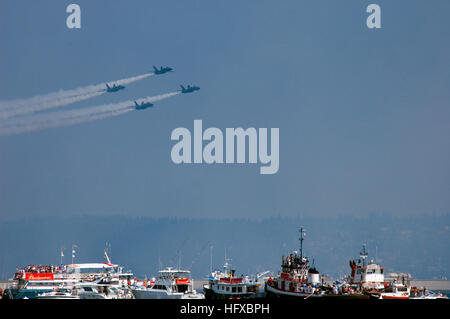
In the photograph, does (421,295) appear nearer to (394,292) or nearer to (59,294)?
(394,292)

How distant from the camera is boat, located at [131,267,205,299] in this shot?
424 feet

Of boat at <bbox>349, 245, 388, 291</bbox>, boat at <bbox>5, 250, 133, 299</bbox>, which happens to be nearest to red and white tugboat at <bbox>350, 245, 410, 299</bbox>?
boat at <bbox>349, 245, 388, 291</bbox>

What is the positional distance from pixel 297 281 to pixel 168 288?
1751 centimetres

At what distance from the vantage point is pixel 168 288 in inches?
5153

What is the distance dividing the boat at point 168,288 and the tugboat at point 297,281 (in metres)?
12.3

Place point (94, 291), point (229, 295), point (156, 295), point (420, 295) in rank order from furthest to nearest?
point (229, 295), point (420, 295), point (156, 295), point (94, 291)

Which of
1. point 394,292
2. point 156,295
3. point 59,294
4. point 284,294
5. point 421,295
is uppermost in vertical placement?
point 394,292

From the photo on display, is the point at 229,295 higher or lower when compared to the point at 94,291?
lower

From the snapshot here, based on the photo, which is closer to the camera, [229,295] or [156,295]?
[156,295]

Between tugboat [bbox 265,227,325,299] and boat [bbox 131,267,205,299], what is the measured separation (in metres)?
12.3

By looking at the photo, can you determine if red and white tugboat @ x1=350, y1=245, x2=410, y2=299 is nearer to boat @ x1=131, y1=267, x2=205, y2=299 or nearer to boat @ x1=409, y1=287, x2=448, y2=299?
boat @ x1=409, y1=287, x2=448, y2=299

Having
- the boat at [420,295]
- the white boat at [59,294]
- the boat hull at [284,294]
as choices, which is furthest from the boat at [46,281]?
the boat at [420,295]

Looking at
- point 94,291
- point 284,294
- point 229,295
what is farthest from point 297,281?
point 94,291
